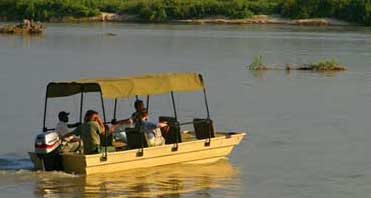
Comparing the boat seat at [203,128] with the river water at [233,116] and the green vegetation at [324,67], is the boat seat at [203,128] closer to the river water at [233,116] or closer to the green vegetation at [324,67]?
the river water at [233,116]

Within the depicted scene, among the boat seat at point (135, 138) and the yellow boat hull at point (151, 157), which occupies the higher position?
the boat seat at point (135, 138)

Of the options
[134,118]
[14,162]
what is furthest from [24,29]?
[134,118]

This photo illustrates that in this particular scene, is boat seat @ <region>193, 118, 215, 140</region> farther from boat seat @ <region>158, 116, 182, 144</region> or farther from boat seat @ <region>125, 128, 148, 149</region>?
boat seat @ <region>125, 128, 148, 149</region>

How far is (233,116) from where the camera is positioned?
2764 cm

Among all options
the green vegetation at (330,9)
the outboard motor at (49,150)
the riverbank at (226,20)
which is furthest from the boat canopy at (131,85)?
the riverbank at (226,20)

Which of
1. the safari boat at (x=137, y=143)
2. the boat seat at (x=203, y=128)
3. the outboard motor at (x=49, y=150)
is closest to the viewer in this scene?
the outboard motor at (x=49, y=150)

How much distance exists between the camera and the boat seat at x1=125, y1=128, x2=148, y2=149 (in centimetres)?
1825

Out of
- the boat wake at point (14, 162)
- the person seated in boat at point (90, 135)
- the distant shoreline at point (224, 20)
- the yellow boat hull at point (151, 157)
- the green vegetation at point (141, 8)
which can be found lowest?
the distant shoreline at point (224, 20)

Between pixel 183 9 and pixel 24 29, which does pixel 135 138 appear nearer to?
pixel 24 29

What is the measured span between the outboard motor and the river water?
0.16 m

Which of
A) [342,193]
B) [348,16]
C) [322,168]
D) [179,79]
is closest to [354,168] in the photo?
[322,168]

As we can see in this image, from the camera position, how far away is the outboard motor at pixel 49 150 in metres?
17.4

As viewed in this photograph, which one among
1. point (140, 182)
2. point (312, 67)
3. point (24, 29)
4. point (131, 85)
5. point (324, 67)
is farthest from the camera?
point (24, 29)

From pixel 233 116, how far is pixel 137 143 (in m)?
9.54
